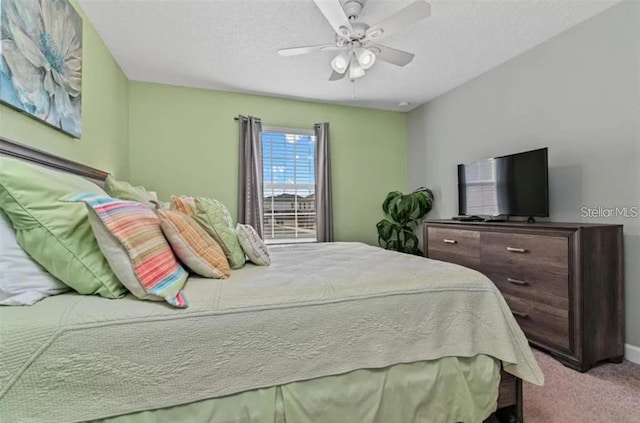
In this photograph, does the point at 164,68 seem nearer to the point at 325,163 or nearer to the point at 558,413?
the point at 325,163

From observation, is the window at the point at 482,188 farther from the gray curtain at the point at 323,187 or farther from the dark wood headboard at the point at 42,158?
the dark wood headboard at the point at 42,158

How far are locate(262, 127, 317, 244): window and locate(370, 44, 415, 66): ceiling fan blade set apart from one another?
6.11 feet

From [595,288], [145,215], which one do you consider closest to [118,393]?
[145,215]

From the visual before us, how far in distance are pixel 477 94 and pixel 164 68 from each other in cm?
337

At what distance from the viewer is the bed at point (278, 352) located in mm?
896

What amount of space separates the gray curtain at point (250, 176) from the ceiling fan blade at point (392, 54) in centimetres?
191

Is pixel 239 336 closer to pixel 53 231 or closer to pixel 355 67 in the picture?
pixel 53 231

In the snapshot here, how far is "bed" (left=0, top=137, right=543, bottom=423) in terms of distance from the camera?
896mm

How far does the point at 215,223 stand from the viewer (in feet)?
5.43

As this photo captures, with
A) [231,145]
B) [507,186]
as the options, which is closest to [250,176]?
[231,145]

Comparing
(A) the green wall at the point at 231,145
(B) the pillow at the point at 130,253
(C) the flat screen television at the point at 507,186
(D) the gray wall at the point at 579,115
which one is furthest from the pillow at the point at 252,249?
(D) the gray wall at the point at 579,115

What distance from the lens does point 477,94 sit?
11.1 ft

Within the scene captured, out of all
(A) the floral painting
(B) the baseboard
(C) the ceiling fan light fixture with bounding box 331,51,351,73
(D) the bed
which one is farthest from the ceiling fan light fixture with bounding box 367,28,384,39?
(B) the baseboard

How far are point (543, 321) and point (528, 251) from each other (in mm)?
502
